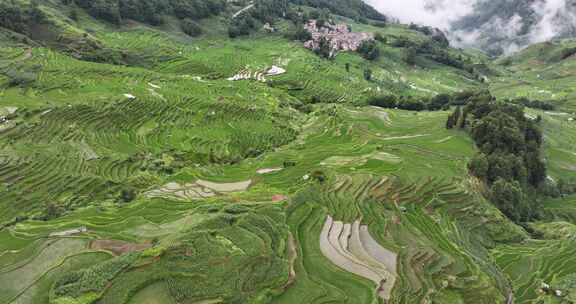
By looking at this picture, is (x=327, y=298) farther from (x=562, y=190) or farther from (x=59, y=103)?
(x=562, y=190)

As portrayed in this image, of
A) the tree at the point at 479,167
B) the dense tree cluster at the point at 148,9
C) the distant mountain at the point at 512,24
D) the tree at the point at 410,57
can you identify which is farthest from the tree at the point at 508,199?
the distant mountain at the point at 512,24

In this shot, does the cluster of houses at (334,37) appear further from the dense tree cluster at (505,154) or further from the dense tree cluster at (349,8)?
the dense tree cluster at (505,154)

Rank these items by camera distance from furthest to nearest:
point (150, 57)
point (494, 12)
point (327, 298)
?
point (494, 12)
point (150, 57)
point (327, 298)

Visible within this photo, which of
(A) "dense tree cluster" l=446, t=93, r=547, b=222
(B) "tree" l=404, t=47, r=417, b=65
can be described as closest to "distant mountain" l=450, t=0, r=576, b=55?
(B) "tree" l=404, t=47, r=417, b=65

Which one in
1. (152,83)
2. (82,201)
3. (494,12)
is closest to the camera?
(82,201)

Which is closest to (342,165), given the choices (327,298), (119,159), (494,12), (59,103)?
(327,298)

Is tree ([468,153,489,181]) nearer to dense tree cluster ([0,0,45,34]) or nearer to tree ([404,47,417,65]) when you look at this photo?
tree ([404,47,417,65])

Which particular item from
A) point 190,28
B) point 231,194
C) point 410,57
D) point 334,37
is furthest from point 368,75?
point 231,194
